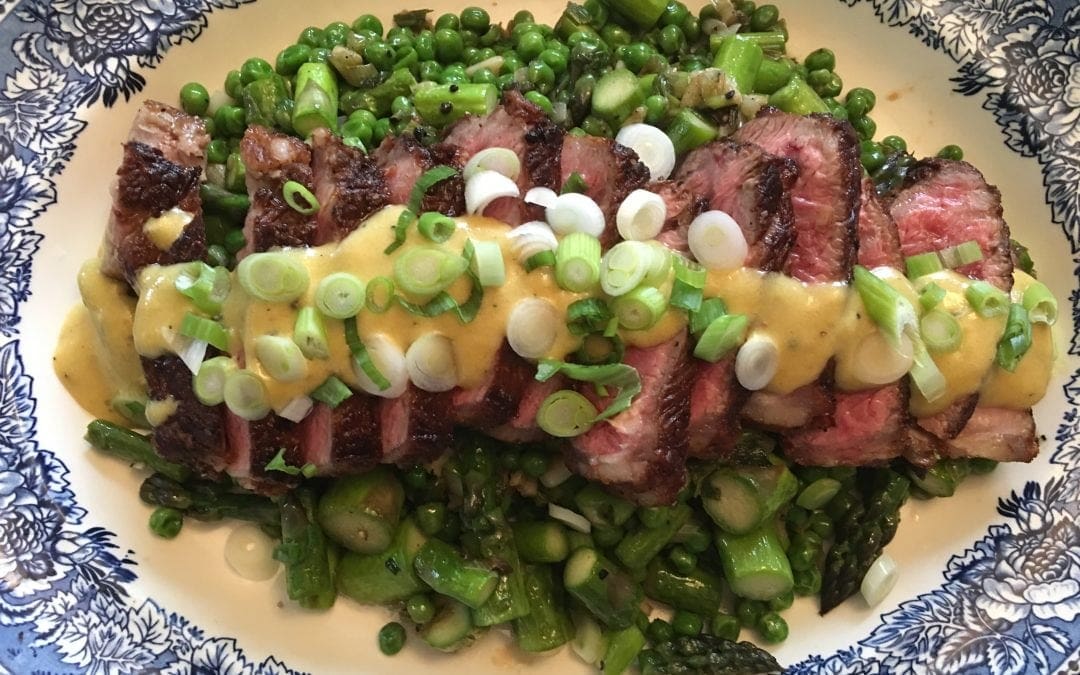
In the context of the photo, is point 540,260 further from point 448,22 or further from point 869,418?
point 448,22

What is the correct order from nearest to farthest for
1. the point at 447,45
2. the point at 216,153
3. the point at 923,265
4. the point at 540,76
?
the point at 923,265, the point at 216,153, the point at 540,76, the point at 447,45

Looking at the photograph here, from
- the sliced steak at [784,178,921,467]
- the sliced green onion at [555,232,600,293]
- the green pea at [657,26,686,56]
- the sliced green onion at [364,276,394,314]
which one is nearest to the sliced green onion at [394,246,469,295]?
the sliced green onion at [364,276,394,314]

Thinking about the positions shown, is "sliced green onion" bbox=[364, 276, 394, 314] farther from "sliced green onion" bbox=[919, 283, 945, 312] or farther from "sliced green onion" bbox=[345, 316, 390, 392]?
"sliced green onion" bbox=[919, 283, 945, 312]

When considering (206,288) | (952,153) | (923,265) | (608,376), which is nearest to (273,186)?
(206,288)

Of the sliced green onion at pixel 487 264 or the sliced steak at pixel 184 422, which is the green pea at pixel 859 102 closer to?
the sliced green onion at pixel 487 264

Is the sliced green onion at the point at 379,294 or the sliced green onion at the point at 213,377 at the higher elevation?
the sliced green onion at the point at 379,294

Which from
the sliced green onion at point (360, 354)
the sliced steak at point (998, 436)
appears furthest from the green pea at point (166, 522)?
the sliced steak at point (998, 436)
